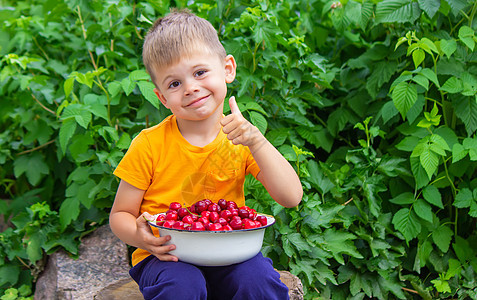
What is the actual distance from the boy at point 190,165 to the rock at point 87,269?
0.67 metres

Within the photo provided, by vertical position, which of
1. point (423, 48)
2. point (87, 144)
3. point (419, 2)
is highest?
point (419, 2)

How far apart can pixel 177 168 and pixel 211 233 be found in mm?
358

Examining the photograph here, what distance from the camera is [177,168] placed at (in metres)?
1.73

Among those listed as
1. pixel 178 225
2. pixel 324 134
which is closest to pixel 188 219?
pixel 178 225

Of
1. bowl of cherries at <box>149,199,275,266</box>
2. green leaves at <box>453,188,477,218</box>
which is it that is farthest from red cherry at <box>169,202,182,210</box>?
green leaves at <box>453,188,477,218</box>

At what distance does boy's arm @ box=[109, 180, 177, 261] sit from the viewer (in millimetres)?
1562

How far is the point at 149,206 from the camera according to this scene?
1752 millimetres

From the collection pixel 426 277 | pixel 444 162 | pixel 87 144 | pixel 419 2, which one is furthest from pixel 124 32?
pixel 426 277

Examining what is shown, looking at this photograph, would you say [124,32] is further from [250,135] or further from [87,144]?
[250,135]

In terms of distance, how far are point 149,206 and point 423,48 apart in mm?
1464

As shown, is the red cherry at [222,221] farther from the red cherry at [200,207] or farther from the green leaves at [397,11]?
the green leaves at [397,11]

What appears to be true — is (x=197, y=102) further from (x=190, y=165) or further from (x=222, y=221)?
(x=222, y=221)

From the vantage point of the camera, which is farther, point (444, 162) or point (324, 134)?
point (324, 134)

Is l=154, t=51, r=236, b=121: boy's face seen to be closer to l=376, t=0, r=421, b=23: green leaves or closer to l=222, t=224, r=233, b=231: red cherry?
l=222, t=224, r=233, b=231: red cherry
